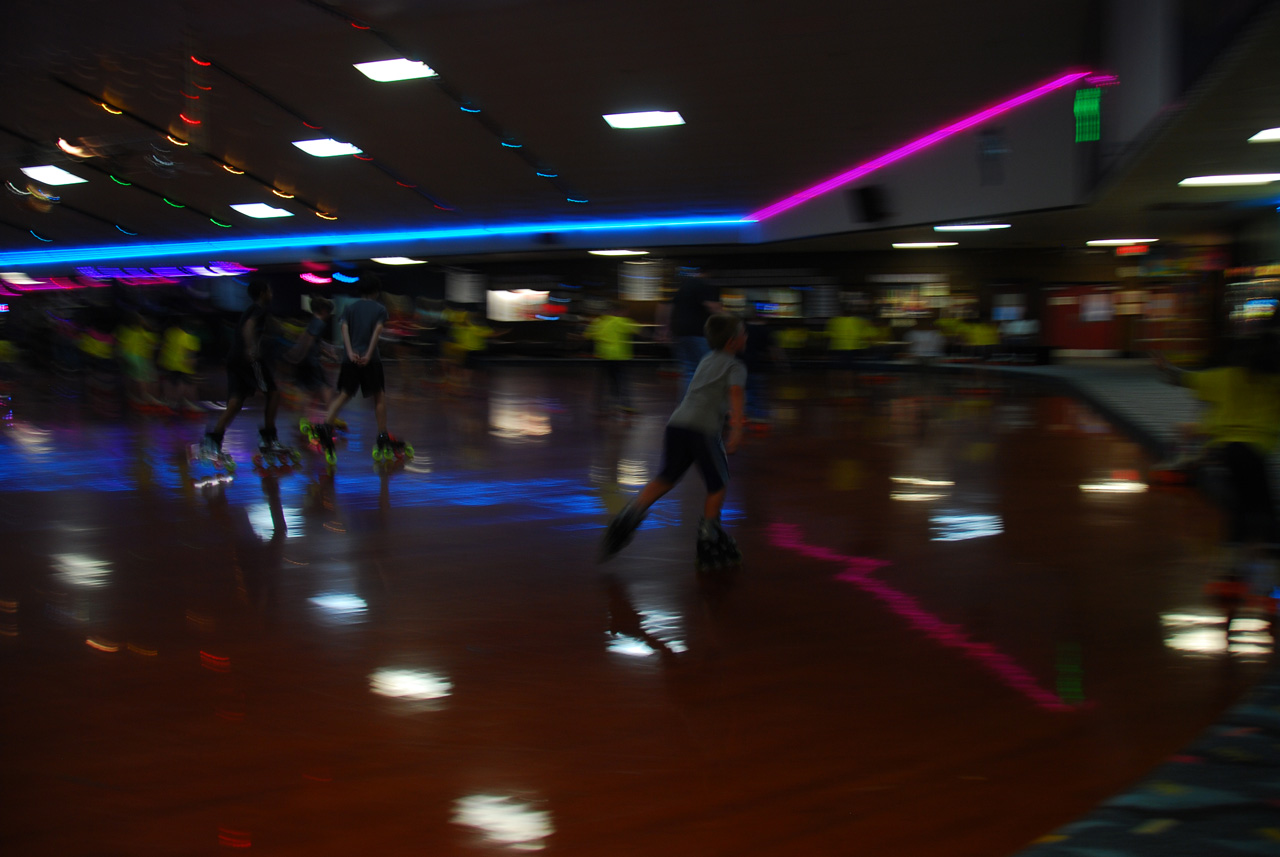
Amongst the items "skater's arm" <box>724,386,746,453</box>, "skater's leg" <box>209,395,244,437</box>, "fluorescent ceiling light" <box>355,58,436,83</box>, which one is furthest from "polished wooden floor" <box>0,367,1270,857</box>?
"fluorescent ceiling light" <box>355,58,436,83</box>

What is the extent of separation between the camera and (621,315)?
40.3 feet

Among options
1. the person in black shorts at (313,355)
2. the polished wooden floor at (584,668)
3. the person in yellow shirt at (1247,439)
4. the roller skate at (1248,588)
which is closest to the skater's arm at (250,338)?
the person in black shorts at (313,355)

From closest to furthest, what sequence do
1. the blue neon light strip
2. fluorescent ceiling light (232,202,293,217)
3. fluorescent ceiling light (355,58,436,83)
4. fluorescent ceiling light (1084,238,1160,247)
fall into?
fluorescent ceiling light (355,58,436,83) → fluorescent ceiling light (1084,238,1160,247) → fluorescent ceiling light (232,202,293,217) → the blue neon light strip

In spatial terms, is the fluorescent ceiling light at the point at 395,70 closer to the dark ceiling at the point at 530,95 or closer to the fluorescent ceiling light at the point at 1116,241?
the dark ceiling at the point at 530,95

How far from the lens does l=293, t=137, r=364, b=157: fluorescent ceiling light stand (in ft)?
56.3

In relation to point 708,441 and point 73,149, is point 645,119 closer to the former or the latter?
point 708,441

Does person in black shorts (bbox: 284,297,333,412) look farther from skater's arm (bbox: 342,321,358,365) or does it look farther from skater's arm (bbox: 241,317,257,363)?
skater's arm (bbox: 241,317,257,363)

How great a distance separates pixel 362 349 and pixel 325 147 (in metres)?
12.0

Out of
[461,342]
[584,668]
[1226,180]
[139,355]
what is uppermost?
[1226,180]

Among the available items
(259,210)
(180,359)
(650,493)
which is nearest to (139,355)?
(180,359)

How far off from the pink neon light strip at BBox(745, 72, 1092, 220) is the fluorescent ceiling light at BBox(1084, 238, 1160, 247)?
7305 mm

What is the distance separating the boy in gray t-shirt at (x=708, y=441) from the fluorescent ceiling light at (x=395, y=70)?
11.0m

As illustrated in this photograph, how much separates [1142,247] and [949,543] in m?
21.8

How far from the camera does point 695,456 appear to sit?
13.5 ft
